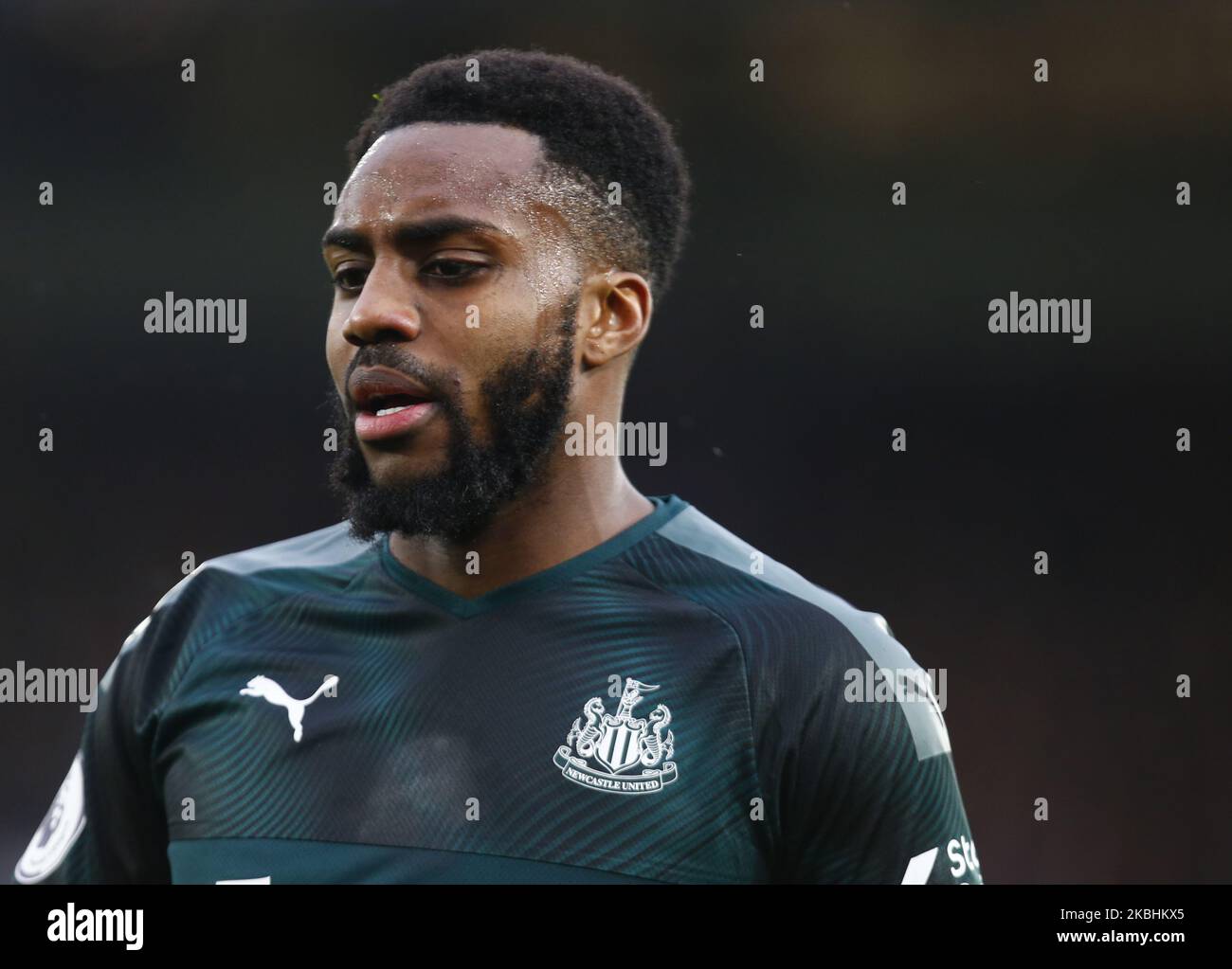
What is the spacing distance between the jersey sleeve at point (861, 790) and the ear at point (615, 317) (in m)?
0.82

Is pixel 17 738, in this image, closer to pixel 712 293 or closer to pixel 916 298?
pixel 712 293

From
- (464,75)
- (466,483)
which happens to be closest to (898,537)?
(466,483)

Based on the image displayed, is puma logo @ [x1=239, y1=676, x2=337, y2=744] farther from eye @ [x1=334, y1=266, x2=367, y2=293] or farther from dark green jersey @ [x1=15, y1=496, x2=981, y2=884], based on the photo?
eye @ [x1=334, y1=266, x2=367, y2=293]

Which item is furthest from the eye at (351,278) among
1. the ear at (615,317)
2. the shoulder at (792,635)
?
the shoulder at (792,635)

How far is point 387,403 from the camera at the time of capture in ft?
9.15

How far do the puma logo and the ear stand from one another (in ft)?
2.95

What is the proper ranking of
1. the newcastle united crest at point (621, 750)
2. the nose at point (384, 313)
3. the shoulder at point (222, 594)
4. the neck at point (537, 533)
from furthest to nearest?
the shoulder at point (222, 594), the neck at point (537, 533), the nose at point (384, 313), the newcastle united crest at point (621, 750)

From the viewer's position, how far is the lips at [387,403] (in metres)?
A: 2.73

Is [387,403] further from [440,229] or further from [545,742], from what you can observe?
[545,742]

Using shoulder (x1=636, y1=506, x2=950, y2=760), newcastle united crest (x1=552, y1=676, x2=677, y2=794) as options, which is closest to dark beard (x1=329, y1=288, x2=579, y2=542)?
shoulder (x1=636, y1=506, x2=950, y2=760)

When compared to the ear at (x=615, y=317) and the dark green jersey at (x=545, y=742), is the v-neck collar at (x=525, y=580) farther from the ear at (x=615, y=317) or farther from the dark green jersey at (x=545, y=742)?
the ear at (x=615, y=317)

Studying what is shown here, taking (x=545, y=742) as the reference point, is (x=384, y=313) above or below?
above

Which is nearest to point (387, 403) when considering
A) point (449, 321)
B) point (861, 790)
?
point (449, 321)

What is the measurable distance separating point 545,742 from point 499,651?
0.21 metres
